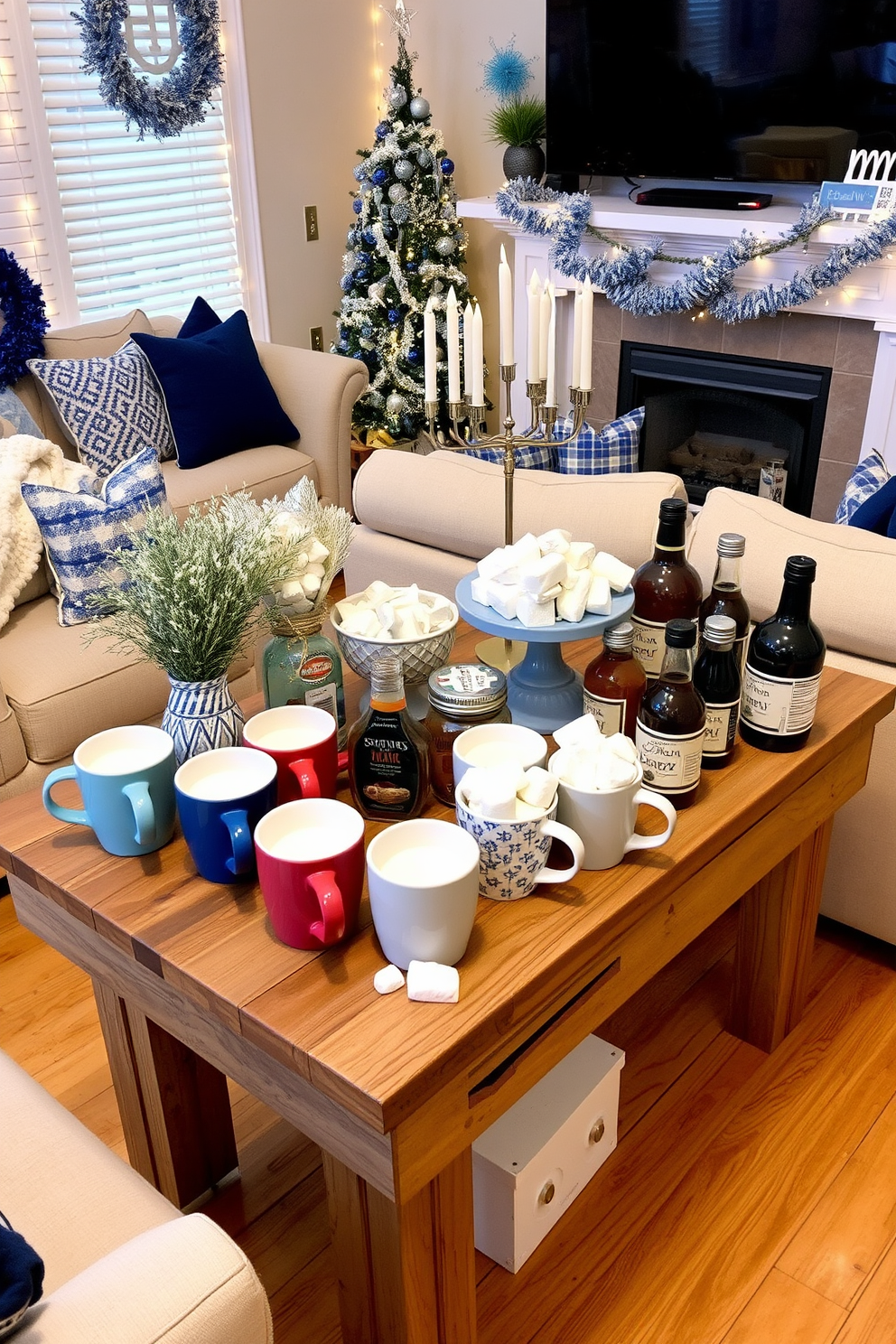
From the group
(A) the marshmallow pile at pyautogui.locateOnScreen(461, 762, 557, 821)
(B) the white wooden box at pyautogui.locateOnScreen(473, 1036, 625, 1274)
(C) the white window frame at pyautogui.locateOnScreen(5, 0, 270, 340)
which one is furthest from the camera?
(C) the white window frame at pyautogui.locateOnScreen(5, 0, 270, 340)

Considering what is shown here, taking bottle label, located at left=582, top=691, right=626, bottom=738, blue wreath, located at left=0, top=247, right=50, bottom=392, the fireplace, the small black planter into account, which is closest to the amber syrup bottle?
bottle label, located at left=582, top=691, right=626, bottom=738

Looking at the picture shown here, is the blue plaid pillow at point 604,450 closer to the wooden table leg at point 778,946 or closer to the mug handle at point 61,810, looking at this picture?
the wooden table leg at point 778,946

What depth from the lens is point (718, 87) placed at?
3631 millimetres

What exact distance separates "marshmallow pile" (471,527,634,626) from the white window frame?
312cm

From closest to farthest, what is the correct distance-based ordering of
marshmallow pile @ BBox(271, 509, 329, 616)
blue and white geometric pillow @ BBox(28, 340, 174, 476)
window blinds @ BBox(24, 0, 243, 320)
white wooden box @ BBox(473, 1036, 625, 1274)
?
marshmallow pile @ BBox(271, 509, 329, 616), white wooden box @ BBox(473, 1036, 625, 1274), blue and white geometric pillow @ BBox(28, 340, 174, 476), window blinds @ BBox(24, 0, 243, 320)

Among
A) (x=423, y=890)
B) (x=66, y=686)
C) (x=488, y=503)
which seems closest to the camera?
(x=423, y=890)

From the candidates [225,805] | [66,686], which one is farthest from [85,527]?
[225,805]

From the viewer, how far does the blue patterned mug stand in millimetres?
1117

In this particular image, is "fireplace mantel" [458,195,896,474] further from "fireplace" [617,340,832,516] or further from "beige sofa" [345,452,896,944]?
"beige sofa" [345,452,896,944]

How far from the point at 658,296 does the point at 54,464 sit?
215 cm

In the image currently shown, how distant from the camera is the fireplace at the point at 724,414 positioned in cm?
379

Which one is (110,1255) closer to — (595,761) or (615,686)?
(595,761)

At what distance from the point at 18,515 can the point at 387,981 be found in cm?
175

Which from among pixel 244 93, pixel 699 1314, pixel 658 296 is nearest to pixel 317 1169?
pixel 699 1314
